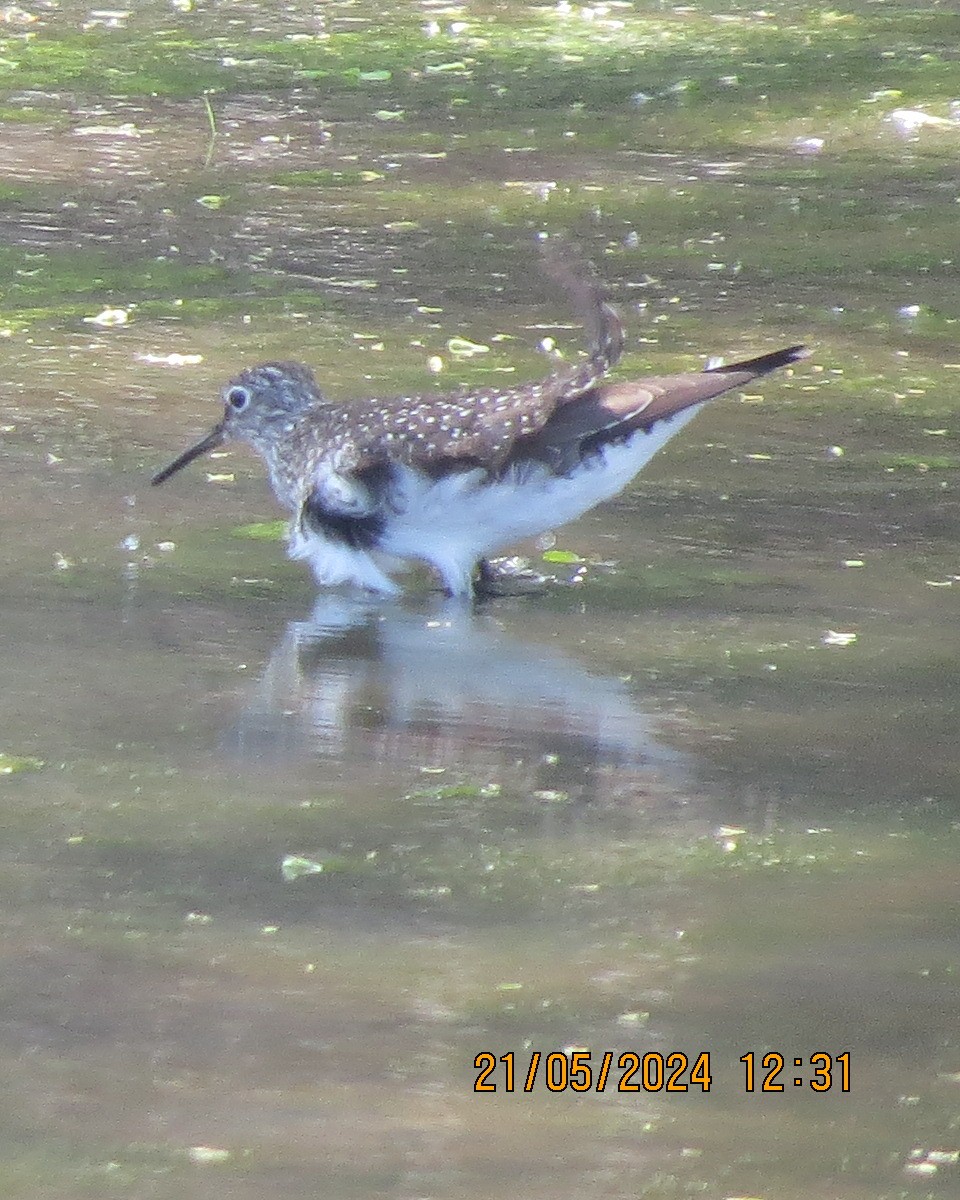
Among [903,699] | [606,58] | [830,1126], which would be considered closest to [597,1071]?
[830,1126]

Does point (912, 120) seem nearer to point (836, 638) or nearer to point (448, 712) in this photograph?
point (836, 638)

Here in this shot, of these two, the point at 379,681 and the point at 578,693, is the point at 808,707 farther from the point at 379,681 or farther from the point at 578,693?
the point at 379,681

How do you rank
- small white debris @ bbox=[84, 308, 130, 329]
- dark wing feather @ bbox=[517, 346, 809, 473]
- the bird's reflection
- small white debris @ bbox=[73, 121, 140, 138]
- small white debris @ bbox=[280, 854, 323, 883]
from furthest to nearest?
small white debris @ bbox=[73, 121, 140, 138] < small white debris @ bbox=[84, 308, 130, 329] < dark wing feather @ bbox=[517, 346, 809, 473] < the bird's reflection < small white debris @ bbox=[280, 854, 323, 883]

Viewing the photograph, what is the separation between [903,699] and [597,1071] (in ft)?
6.84

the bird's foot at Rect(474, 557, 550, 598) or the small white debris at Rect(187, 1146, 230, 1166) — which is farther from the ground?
the small white debris at Rect(187, 1146, 230, 1166)

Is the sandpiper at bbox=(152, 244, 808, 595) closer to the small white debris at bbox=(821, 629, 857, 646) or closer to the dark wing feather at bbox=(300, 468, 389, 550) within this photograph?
the dark wing feather at bbox=(300, 468, 389, 550)

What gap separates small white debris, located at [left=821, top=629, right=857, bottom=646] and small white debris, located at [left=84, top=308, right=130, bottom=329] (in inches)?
144

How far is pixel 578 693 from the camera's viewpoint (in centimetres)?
616
